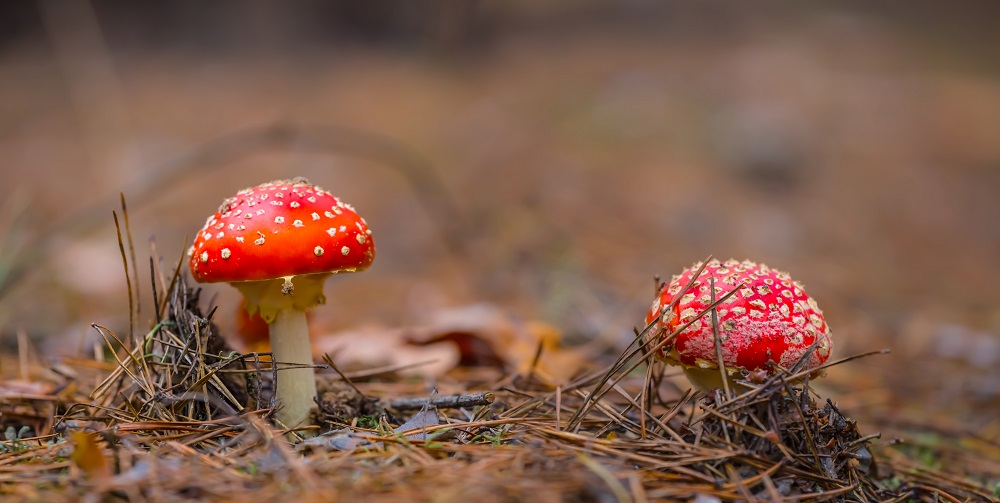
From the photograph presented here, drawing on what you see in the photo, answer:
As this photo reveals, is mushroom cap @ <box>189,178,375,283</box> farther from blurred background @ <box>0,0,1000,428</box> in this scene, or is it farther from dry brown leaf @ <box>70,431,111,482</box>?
blurred background @ <box>0,0,1000,428</box>

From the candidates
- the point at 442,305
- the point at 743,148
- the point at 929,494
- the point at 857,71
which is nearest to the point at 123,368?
the point at 929,494

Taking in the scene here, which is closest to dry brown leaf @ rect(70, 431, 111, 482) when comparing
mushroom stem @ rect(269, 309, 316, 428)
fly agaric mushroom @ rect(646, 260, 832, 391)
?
mushroom stem @ rect(269, 309, 316, 428)

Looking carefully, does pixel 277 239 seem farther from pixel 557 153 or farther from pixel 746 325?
pixel 557 153

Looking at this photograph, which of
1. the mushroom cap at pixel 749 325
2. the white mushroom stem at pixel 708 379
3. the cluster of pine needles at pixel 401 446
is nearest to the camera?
the cluster of pine needles at pixel 401 446

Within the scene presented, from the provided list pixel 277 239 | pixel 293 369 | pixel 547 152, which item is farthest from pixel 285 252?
pixel 547 152

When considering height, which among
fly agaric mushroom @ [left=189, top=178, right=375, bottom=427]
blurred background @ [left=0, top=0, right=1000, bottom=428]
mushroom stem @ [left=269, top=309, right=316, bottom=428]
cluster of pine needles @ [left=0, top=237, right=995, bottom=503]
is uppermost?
blurred background @ [left=0, top=0, right=1000, bottom=428]

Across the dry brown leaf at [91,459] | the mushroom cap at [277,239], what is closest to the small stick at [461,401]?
the mushroom cap at [277,239]

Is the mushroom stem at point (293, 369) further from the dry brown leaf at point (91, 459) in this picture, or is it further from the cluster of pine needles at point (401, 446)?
the dry brown leaf at point (91, 459)
